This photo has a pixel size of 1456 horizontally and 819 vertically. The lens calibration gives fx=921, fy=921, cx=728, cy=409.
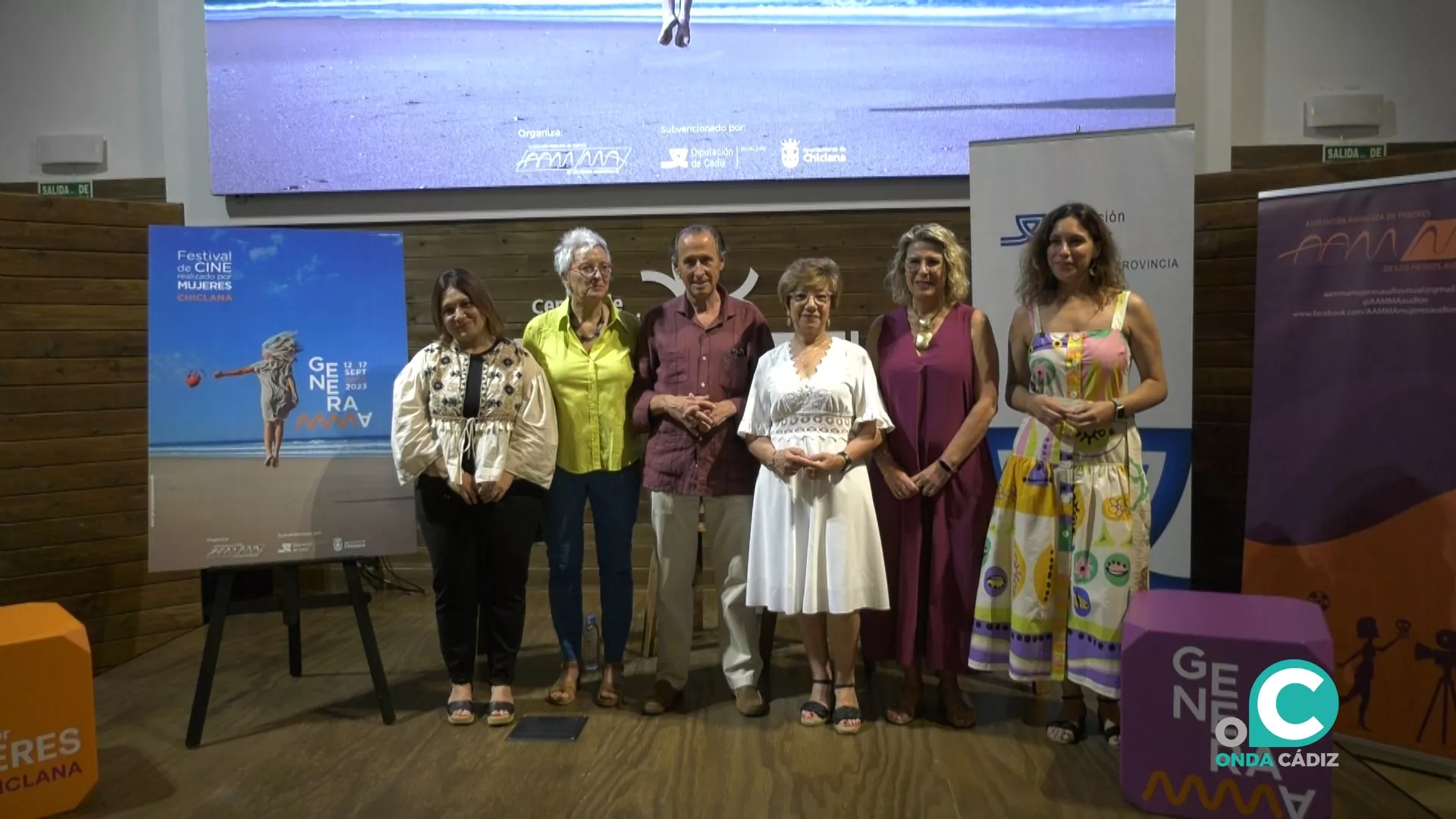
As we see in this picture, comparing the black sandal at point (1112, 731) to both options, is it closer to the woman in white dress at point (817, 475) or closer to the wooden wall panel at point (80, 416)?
the woman in white dress at point (817, 475)

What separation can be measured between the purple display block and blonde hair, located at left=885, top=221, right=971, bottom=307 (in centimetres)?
113

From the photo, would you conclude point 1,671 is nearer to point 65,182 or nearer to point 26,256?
point 26,256

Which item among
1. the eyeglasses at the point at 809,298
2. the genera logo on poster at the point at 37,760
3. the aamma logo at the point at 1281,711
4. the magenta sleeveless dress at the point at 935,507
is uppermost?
the eyeglasses at the point at 809,298

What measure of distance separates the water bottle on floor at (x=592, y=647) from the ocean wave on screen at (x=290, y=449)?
1092mm

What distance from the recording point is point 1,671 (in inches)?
93.8

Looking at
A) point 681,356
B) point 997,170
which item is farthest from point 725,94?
point 681,356

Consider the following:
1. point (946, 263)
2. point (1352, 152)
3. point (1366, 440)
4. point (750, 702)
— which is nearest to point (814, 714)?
point (750, 702)

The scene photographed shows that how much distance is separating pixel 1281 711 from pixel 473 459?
233 centimetres

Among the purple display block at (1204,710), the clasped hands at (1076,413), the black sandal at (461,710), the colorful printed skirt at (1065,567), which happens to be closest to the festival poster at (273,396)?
the black sandal at (461,710)

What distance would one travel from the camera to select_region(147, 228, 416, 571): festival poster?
2.93m

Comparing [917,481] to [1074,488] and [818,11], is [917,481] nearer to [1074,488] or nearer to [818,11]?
[1074,488]

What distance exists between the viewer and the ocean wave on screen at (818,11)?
4.74 meters

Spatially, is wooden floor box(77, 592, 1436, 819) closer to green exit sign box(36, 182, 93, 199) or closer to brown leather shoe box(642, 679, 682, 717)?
brown leather shoe box(642, 679, 682, 717)

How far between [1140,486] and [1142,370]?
13.5 inches
